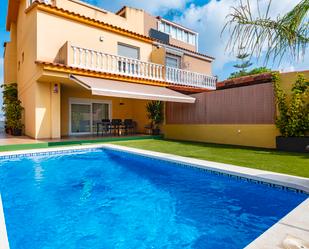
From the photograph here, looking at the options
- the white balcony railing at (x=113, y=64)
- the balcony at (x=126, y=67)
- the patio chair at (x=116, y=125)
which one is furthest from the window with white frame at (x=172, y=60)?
the patio chair at (x=116, y=125)

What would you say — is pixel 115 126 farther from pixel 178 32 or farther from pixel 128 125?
pixel 178 32

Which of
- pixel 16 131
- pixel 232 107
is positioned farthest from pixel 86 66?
pixel 232 107

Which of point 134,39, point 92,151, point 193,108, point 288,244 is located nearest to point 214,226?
point 288,244

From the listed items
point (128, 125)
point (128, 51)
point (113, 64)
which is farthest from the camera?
point (128, 125)

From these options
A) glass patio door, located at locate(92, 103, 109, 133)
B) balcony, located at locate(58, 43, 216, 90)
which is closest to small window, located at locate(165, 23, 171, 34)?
balcony, located at locate(58, 43, 216, 90)

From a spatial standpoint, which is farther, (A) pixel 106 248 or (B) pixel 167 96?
(B) pixel 167 96

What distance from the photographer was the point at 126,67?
21141 millimetres

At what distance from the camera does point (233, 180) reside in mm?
8344

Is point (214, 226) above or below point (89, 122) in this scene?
below

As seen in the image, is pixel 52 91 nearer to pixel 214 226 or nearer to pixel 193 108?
pixel 193 108

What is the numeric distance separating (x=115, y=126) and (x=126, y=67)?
6859 millimetres

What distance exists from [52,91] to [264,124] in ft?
57.7

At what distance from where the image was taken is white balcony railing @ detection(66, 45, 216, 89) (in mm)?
18131

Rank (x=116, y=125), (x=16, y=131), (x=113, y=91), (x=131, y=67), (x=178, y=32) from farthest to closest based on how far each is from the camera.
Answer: (x=178, y=32) < (x=116, y=125) < (x=131, y=67) < (x=16, y=131) < (x=113, y=91)
